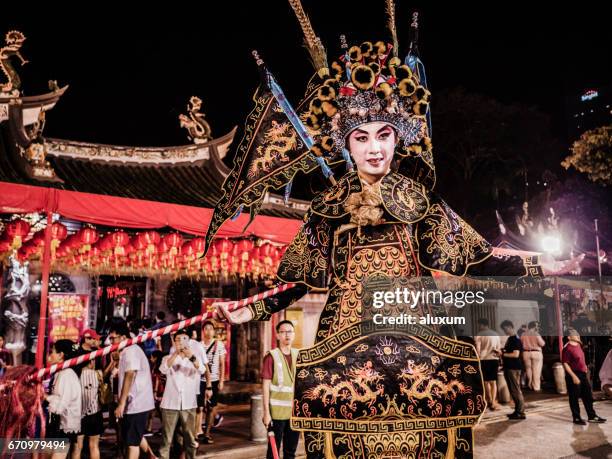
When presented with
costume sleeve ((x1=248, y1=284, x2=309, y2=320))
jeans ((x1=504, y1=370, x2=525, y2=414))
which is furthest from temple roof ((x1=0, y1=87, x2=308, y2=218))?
costume sleeve ((x1=248, y1=284, x2=309, y2=320))

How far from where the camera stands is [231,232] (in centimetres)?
878

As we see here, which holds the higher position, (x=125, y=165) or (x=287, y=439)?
(x=125, y=165)

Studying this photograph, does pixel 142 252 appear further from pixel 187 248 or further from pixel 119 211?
pixel 119 211

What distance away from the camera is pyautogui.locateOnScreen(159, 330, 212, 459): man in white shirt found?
665 cm

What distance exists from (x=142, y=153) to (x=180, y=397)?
8.38 m

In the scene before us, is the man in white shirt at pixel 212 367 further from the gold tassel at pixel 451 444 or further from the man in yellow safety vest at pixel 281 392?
the gold tassel at pixel 451 444

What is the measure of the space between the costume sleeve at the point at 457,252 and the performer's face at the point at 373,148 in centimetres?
41

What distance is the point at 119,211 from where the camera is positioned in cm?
755

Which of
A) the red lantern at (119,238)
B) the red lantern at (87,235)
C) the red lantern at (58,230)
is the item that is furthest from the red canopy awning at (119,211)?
the red lantern at (119,238)

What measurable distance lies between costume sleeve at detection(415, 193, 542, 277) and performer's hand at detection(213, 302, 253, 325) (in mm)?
1076

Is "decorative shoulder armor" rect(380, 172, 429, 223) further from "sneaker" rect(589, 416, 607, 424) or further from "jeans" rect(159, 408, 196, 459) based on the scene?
"sneaker" rect(589, 416, 607, 424)

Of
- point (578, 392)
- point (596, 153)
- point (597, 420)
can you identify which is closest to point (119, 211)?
point (578, 392)

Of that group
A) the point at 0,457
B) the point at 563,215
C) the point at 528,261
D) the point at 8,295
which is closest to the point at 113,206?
the point at 0,457

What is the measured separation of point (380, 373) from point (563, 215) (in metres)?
22.0
